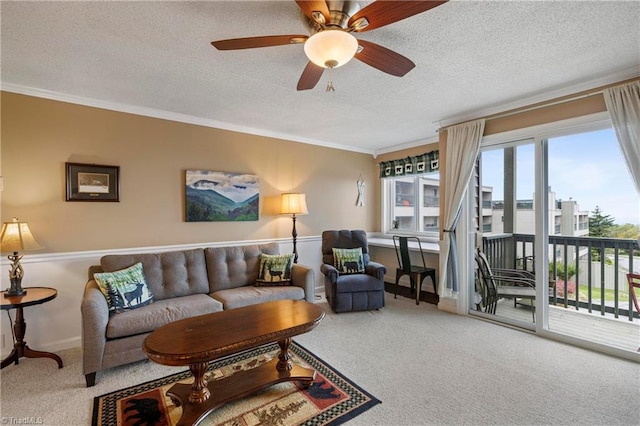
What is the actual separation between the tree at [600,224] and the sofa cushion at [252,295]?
124 inches

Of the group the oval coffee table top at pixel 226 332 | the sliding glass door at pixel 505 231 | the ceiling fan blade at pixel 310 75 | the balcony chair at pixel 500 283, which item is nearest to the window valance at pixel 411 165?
the sliding glass door at pixel 505 231

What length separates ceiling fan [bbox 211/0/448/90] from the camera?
1.43 meters

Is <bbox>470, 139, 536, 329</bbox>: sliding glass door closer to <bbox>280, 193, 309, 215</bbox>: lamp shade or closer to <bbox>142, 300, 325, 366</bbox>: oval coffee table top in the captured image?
<bbox>280, 193, 309, 215</bbox>: lamp shade

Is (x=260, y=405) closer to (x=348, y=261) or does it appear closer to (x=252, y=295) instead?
(x=252, y=295)

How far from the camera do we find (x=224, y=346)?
1.79 m

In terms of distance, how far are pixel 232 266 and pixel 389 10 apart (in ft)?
9.94

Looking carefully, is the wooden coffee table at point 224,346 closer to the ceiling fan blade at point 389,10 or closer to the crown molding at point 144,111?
the ceiling fan blade at point 389,10

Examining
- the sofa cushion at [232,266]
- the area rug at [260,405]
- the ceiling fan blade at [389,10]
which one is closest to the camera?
the ceiling fan blade at [389,10]

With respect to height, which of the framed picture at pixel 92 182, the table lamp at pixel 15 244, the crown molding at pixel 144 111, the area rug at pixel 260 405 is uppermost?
the crown molding at pixel 144 111

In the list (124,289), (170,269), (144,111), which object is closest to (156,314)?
(124,289)

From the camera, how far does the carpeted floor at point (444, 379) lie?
6.37 ft

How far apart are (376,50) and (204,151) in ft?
8.91

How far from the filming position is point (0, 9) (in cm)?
174

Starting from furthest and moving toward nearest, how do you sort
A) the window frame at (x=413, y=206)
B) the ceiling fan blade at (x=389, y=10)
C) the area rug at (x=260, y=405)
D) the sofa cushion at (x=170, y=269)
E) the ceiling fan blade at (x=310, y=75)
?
the window frame at (x=413, y=206) → the sofa cushion at (x=170, y=269) → the ceiling fan blade at (x=310, y=75) → the area rug at (x=260, y=405) → the ceiling fan blade at (x=389, y=10)
